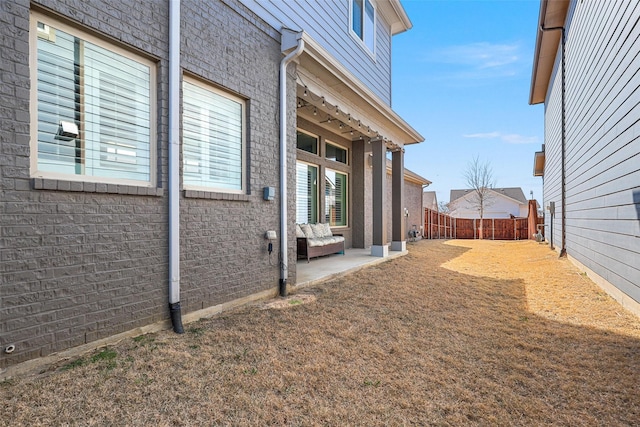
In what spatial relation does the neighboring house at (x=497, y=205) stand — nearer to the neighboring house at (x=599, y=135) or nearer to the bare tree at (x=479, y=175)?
the bare tree at (x=479, y=175)

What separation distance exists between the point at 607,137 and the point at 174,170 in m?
5.67

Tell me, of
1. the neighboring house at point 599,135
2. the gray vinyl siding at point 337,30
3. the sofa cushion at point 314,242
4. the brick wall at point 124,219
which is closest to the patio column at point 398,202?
the gray vinyl siding at point 337,30

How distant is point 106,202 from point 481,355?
339 cm

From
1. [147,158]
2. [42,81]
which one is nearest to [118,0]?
[42,81]

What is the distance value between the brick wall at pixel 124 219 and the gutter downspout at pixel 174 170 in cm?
6

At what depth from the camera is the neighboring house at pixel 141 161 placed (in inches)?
86.7

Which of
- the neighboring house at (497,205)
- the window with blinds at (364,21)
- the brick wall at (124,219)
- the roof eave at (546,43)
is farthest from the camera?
the neighboring house at (497,205)

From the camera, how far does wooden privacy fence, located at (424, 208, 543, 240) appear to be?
16469 mm

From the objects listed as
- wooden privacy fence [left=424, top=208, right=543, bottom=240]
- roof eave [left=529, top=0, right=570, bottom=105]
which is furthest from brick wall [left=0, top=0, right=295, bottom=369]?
wooden privacy fence [left=424, top=208, right=543, bottom=240]

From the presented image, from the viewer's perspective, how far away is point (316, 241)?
7.25 metres

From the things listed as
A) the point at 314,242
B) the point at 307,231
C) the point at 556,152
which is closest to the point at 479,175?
the point at 556,152

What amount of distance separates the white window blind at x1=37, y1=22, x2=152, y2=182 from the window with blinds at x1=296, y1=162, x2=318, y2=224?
5.24 metres

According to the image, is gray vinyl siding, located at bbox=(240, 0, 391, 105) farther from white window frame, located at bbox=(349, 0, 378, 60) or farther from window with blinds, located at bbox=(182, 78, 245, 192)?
window with blinds, located at bbox=(182, 78, 245, 192)

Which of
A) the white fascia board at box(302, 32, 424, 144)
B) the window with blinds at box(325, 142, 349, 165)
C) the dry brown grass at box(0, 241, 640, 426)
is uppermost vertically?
the white fascia board at box(302, 32, 424, 144)
